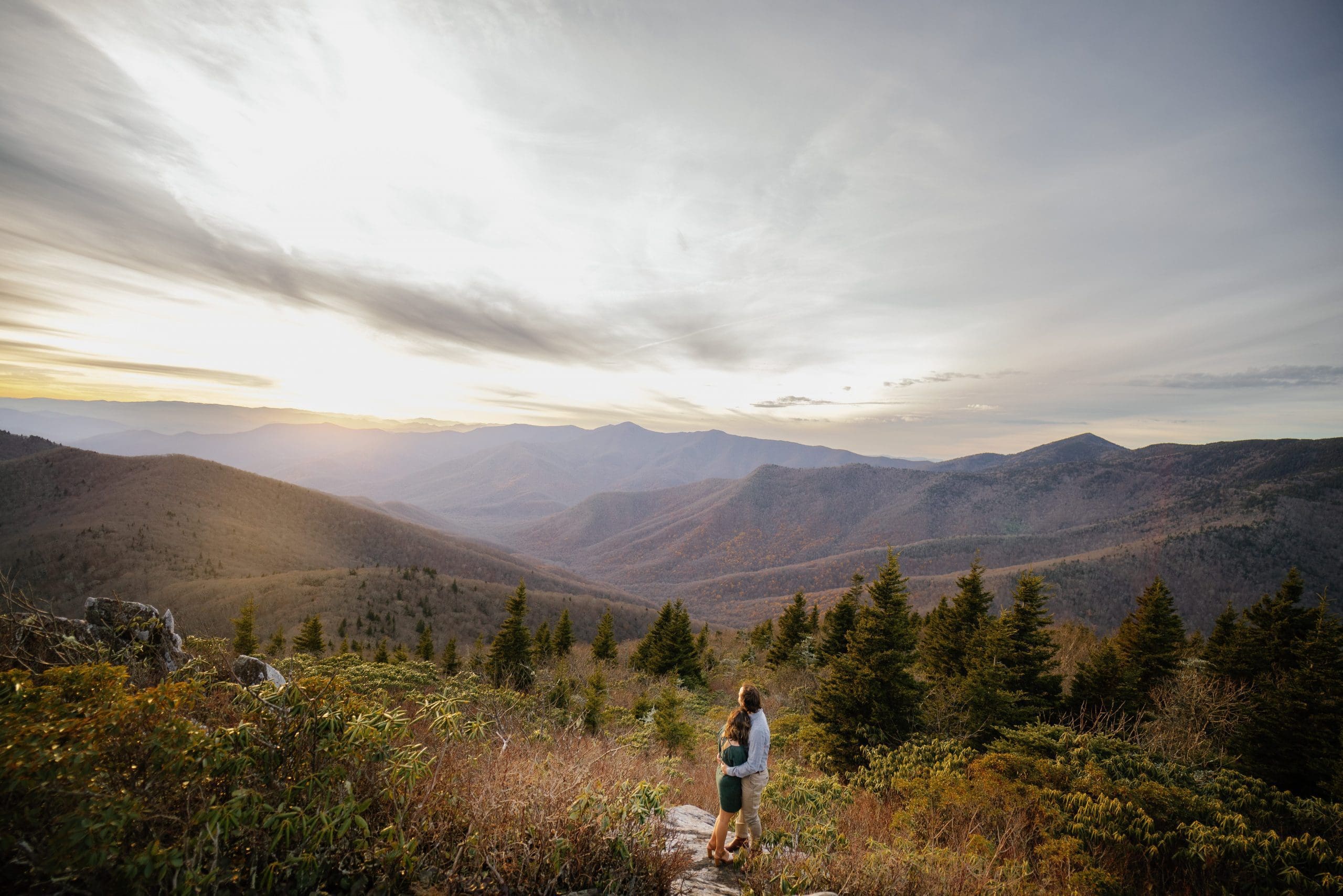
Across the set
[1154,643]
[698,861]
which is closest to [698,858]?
[698,861]

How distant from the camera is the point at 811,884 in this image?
446 centimetres

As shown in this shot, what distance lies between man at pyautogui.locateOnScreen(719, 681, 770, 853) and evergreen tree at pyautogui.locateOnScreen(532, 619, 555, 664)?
20544mm

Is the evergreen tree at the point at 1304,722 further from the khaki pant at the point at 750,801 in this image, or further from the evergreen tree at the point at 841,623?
the khaki pant at the point at 750,801

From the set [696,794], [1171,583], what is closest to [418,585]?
[696,794]

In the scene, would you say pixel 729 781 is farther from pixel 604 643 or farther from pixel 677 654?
pixel 604 643

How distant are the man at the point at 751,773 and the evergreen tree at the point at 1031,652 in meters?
10.1

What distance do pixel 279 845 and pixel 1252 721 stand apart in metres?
19.7

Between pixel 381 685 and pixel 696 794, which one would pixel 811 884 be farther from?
pixel 381 685

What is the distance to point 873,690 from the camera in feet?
35.4

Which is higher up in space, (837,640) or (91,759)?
(91,759)

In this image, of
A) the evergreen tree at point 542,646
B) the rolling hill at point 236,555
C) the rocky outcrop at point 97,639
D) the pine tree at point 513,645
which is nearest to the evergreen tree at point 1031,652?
the rocky outcrop at point 97,639

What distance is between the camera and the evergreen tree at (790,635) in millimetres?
26964

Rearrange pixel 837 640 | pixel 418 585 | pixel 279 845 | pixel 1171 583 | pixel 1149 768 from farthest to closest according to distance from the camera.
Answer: pixel 1171 583
pixel 418 585
pixel 837 640
pixel 1149 768
pixel 279 845

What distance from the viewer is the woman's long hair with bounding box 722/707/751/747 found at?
568 centimetres
